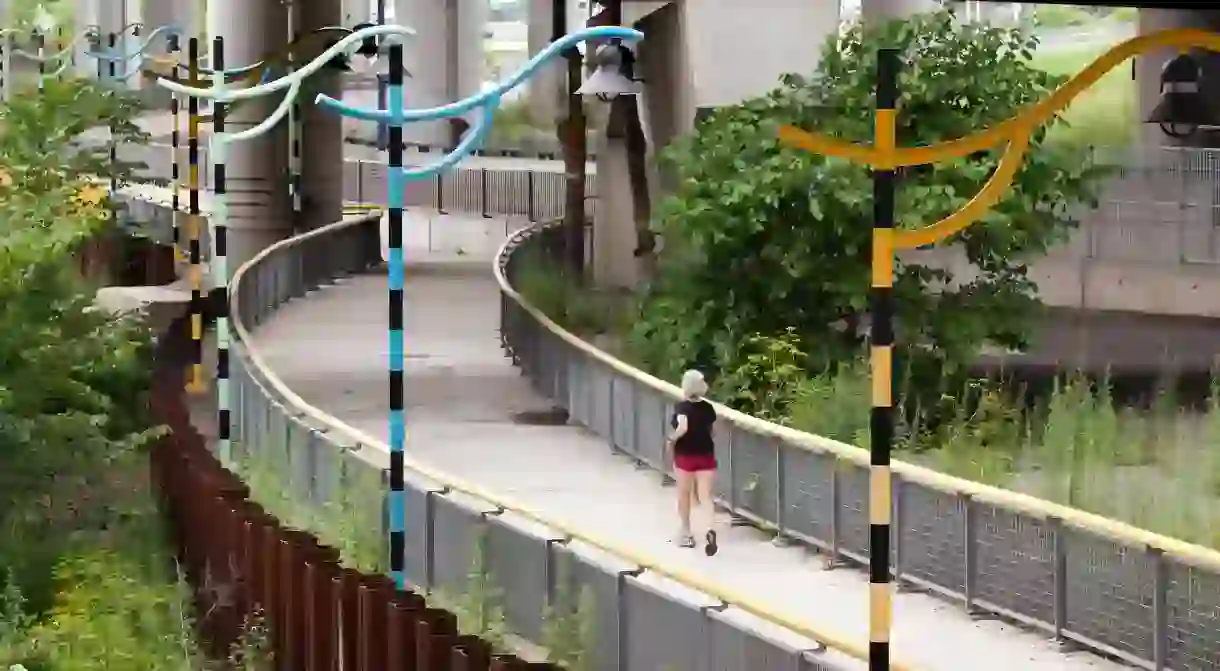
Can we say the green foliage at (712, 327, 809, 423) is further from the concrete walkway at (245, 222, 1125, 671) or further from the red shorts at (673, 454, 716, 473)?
the red shorts at (673, 454, 716, 473)

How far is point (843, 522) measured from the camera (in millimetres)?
16344

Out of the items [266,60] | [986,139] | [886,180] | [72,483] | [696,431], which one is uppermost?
[266,60]

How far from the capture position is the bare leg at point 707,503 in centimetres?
1656

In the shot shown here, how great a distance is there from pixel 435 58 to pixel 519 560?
7160 cm

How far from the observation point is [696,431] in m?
16.5

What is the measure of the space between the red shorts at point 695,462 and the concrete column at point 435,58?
213 feet

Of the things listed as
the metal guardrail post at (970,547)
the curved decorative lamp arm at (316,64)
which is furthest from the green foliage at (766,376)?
the metal guardrail post at (970,547)

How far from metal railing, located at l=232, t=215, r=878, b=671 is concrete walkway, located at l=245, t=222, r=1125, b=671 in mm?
1092

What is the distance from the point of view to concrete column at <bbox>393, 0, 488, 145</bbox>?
3243 inches

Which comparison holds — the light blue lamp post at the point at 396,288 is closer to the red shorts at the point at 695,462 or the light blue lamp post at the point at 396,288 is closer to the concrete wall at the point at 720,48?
the red shorts at the point at 695,462

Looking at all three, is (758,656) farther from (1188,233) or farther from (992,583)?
(1188,233)

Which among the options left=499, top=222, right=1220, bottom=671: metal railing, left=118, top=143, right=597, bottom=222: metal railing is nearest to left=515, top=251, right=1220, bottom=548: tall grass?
left=499, top=222, right=1220, bottom=671: metal railing

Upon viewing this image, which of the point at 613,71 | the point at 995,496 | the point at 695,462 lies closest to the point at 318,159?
the point at 613,71

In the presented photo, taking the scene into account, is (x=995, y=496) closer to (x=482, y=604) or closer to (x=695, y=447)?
(x=695, y=447)
